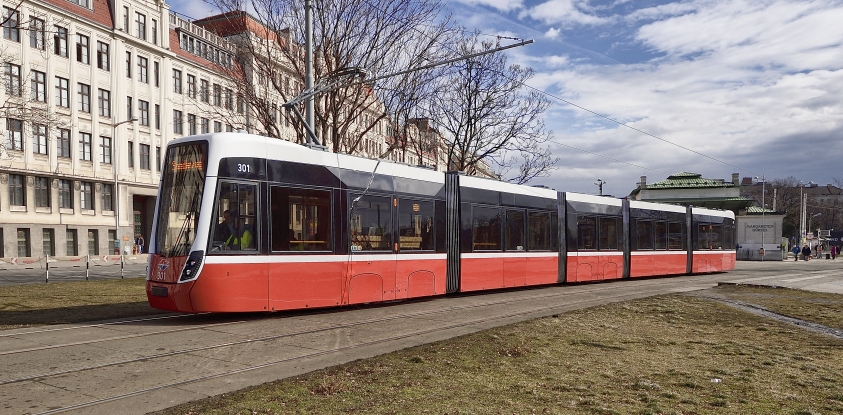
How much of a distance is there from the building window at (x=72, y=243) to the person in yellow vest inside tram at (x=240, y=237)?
39.4m

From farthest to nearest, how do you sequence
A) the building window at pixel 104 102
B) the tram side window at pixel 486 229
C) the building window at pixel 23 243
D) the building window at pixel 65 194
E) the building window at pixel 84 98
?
the building window at pixel 104 102 < the building window at pixel 84 98 < the building window at pixel 65 194 < the building window at pixel 23 243 < the tram side window at pixel 486 229

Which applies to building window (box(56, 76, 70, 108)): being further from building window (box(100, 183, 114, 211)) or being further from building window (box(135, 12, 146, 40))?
building window (box(135, 12, 146, 40))

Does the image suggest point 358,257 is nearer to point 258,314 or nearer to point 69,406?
point 258,314

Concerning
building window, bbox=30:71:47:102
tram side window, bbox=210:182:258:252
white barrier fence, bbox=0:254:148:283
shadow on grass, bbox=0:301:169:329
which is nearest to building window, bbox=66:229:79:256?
white barrier fence, bbox=0:254:148:283

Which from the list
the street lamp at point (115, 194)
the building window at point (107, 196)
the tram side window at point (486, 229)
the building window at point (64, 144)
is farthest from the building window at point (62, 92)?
the tram side window at point (486, 229)

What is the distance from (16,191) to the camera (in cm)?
4197

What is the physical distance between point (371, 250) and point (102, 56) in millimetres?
41536

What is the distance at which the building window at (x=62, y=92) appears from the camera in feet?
145

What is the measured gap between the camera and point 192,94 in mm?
56125

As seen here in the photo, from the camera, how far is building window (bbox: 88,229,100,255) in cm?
4716

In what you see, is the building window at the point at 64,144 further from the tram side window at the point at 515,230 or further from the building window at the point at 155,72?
the tram side window at the point at 515,230

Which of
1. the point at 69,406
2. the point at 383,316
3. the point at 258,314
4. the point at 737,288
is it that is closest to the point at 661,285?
the point at 737,288

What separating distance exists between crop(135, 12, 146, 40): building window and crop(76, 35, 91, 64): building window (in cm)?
501

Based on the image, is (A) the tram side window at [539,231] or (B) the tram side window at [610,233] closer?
(A) the tram side window at [539,231]
